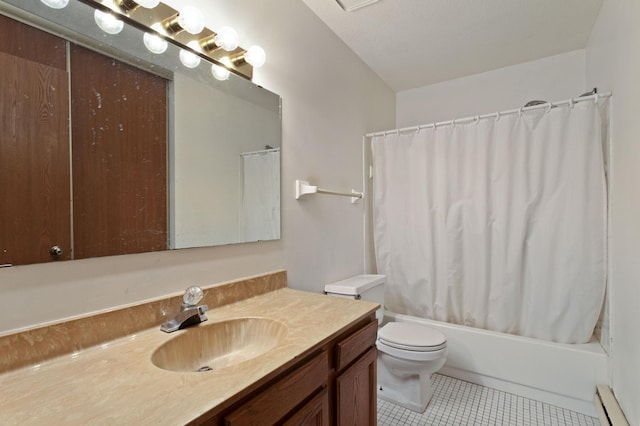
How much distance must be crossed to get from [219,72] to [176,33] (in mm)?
218

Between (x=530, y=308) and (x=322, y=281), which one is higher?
(x=322, y=281)

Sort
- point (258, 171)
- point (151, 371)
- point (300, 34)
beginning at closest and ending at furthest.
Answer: point (151, 371), point (258, 171), point (300, 34)

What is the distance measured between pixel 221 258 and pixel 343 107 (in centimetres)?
140

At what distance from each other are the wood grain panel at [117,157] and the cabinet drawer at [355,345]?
0.71 m

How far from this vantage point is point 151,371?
0.76 m

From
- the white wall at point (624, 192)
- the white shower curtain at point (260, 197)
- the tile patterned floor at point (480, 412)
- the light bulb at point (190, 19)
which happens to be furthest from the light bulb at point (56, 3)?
the tile patterned floor at point (480, 412)

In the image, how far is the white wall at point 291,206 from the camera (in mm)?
874

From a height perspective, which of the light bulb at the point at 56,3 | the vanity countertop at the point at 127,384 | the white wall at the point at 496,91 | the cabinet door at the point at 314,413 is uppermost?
the white wall at the point at 496,91

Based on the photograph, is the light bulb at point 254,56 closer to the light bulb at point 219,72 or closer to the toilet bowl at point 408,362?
the light bulb at point 219,72

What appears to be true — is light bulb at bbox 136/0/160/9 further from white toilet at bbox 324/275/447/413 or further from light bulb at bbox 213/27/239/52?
white toilet at bbox 324/275/447/413

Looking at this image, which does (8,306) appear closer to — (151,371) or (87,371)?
(87,371)

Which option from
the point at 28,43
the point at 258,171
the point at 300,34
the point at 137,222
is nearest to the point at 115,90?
the point at 28,43

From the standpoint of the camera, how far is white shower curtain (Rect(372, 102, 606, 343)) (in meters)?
1.88

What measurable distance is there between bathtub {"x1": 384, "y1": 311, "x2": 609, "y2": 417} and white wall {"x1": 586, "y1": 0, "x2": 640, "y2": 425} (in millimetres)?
142
